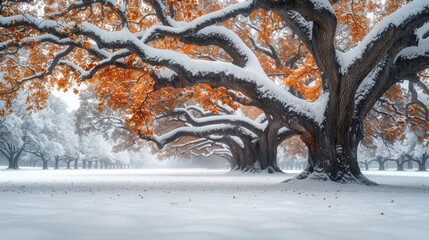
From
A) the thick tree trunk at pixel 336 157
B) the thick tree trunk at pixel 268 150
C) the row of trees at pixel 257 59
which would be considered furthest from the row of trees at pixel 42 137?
the thick tree trunk at pixel 336 157

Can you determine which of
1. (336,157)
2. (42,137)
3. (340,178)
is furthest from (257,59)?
(42,137)

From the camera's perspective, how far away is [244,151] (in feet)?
78.3

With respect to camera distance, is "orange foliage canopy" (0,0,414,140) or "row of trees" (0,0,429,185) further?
"orange foliage canopy" (0,0,414,140)

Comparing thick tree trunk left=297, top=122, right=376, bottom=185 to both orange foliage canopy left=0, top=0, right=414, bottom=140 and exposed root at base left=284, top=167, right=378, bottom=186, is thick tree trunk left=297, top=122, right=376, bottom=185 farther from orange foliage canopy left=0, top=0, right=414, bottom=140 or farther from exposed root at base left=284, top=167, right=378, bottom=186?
orange foliage canopy left=0, top=0, right=414, bottom=140

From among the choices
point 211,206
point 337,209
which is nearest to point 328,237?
point 337,209

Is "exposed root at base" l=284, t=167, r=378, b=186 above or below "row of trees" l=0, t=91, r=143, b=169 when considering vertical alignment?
below

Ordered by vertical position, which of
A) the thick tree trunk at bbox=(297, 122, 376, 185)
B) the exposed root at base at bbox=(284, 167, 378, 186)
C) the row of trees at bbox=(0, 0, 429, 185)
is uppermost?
the row of trees at bbox=(0, 0, 429, 185)

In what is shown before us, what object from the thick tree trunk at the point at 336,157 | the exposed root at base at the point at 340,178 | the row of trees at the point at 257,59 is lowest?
the exposed root at base at the point at 340,178

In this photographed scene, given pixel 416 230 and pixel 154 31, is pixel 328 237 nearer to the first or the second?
pixel 416 230

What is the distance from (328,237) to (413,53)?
9694 mm

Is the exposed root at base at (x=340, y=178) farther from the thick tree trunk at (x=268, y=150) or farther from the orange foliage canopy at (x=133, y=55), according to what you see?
the thick tree trunk at (x=268, y=150)

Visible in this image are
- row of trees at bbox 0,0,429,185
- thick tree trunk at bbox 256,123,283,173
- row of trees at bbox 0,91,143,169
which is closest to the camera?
row of trees at bbox 0,0,429,185

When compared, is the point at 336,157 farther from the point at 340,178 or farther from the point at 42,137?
the point at 42,137

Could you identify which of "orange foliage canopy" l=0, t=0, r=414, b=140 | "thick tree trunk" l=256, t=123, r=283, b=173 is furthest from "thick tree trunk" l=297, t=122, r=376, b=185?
"thick tree trunk" l=256, t=123, r=283, b=173
